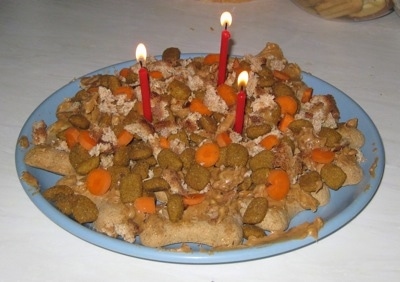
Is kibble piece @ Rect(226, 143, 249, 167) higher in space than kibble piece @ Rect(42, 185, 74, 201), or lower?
higher

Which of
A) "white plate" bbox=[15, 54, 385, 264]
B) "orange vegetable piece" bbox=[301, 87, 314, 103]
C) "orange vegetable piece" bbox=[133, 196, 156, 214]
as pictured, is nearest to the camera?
"white plate" bbox=[15, 54, 385, 264]

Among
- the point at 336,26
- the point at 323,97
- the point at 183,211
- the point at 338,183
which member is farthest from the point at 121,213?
the point at 336,26

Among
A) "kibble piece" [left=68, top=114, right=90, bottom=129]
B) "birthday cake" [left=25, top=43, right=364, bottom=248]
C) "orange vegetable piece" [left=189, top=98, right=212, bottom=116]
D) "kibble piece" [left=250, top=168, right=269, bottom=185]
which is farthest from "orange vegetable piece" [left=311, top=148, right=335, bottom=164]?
"kibble piece" [left=68, top=114, right=90, bottom=129]

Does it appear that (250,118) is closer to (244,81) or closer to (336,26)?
(244,81)

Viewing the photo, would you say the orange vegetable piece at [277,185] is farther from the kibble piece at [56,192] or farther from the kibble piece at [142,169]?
the kibble piece at [56,192]

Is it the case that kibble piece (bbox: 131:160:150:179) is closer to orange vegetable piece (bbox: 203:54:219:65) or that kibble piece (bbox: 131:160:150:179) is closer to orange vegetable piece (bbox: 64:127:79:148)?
orange vegetable piece (bbox: 64:127:79:148)

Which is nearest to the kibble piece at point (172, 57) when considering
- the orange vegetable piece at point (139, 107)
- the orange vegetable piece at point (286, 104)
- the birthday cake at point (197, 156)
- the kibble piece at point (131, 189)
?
the birthday cake at point (197, 156)
